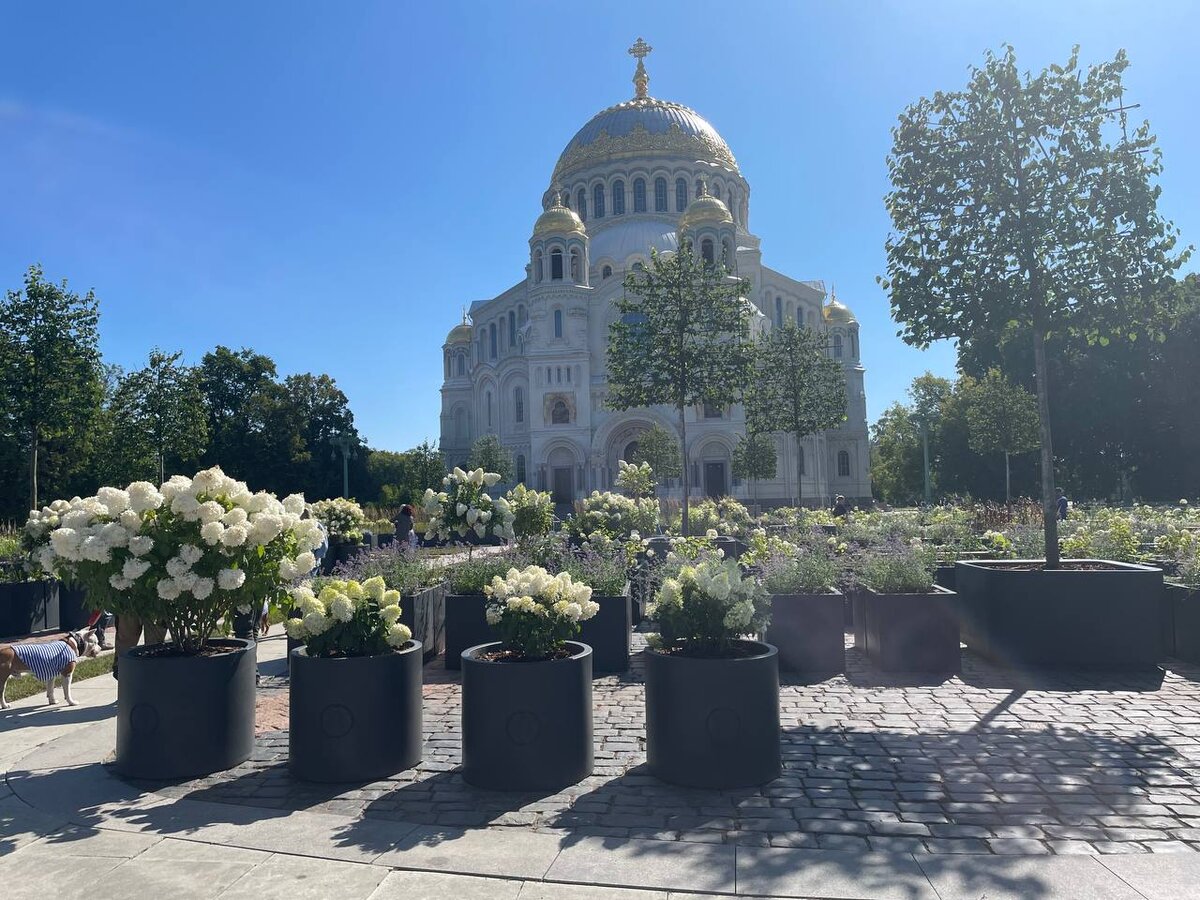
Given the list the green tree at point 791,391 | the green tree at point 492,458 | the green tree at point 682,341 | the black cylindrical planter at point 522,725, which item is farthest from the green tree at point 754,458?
the black cylindrical planter at point 522,725

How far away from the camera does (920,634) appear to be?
25.8 ft

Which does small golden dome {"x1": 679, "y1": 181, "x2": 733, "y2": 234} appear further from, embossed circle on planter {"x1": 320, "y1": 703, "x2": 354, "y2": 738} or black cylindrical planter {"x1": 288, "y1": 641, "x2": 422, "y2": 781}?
embossed circle on planter {"x1": 320, "y1": 703, "x2": 354, "y2": 738}

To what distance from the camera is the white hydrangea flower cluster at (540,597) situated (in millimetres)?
5113

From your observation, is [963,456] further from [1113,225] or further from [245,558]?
[245,558]

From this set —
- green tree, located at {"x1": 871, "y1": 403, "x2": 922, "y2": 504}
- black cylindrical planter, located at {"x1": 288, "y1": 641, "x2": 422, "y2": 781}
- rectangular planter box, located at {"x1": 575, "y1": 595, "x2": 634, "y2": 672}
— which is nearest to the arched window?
green tree, located at {"x1": 871, "y1": 403, "x2": 922, "y2": 504}

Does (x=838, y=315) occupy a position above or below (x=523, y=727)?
above

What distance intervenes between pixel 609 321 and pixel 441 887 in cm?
4603

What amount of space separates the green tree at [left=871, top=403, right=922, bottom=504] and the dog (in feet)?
175

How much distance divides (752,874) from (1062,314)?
23.3ft

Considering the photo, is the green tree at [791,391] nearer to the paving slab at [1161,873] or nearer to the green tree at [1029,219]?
the green tree at [1029,219]

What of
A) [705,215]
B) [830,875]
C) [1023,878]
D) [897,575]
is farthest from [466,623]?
[705,215]

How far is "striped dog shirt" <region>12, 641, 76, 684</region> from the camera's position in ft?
23.0

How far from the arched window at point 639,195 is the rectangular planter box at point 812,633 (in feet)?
164

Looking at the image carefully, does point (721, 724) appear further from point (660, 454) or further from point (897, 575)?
point (660, 454)
